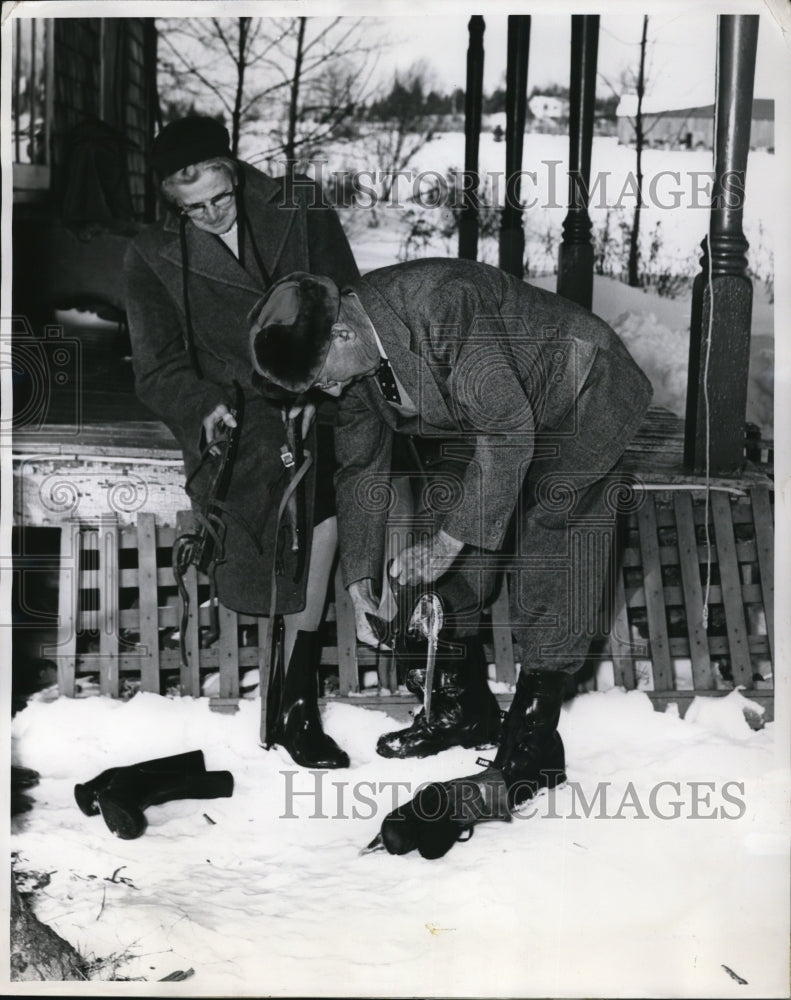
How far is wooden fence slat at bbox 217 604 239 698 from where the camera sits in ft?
8.54

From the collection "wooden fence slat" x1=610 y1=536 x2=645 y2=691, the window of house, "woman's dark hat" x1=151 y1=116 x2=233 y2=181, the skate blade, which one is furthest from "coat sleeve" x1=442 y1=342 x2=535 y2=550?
the window of house

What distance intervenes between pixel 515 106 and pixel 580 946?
2.00 m

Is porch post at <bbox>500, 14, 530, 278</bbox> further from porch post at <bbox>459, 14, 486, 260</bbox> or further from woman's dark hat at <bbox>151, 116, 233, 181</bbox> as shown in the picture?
woman's dark hat at <bbox>151, 116, 233, 181</bbox>

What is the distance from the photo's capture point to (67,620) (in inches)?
99.4

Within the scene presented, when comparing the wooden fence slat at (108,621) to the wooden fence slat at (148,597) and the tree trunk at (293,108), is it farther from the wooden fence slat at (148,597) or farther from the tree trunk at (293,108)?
the tree trunk at (293,108)

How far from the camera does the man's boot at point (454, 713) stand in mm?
2473

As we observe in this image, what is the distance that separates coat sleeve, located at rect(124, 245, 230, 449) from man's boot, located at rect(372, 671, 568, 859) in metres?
1.01

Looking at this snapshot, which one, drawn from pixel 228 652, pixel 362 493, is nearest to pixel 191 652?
pixel 228 652

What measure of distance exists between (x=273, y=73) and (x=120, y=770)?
67.0 inches

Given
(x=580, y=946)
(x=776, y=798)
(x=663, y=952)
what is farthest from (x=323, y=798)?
(x=776, y=798)

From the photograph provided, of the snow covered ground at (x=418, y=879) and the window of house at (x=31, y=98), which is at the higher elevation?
the window of house at (x=31, y=98)

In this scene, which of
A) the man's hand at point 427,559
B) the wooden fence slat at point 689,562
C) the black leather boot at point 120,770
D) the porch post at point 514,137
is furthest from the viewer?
the wooden fence slat at point 689,562

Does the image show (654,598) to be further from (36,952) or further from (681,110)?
(36,952)

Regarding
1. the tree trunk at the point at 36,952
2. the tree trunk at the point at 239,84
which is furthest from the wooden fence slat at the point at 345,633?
the tree trunk at the point at 239,84
